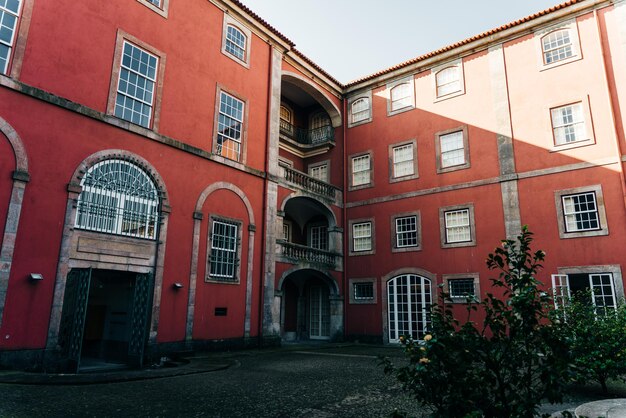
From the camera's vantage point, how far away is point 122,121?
41.6 feet

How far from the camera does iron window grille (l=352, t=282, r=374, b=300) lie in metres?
20.1

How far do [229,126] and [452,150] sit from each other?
9839 millimetres

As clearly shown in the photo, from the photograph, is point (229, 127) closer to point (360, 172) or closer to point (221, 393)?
point (360, 172)

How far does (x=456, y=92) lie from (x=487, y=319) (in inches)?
699

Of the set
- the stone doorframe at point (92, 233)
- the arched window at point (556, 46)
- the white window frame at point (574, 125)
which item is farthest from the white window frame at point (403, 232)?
the stone doorframe at point (92, 233)

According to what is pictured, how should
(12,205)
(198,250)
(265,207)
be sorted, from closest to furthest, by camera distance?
(12,205) → (198,250) → (265,207)

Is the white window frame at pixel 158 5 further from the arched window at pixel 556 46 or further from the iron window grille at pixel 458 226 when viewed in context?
the arched window at pixel 556 46

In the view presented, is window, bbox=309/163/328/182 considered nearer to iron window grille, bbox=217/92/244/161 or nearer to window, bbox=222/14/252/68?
iron window grille, bbox=217/92/244/161

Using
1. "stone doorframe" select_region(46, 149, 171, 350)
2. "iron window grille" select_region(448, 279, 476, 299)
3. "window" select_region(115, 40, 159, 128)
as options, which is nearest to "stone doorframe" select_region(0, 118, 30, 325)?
"stone doorframe" select_region(46, 149, 171, 350)

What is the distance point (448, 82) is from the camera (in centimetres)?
1964

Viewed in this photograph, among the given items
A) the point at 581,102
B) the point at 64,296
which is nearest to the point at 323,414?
the point at 64,296

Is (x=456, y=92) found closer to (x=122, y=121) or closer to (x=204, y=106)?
(x=204, y=106)

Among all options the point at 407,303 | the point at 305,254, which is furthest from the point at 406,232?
the point at 305,254

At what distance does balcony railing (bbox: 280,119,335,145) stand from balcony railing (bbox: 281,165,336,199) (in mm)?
2825
